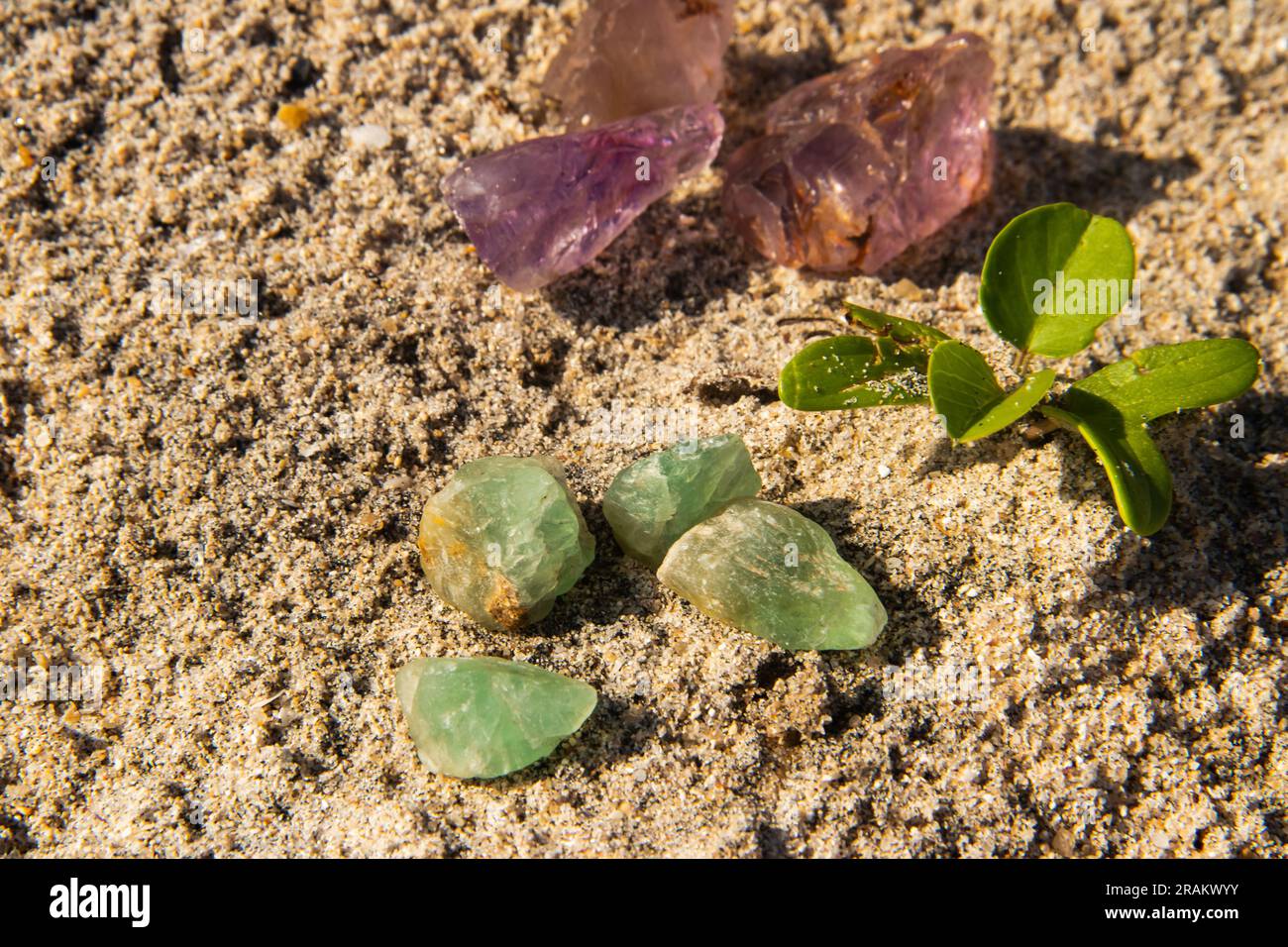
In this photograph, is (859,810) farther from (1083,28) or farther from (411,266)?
(1083,28)

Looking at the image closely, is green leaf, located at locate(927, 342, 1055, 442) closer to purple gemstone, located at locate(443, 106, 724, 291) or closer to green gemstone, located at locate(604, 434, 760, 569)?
green gemstone, located at locate(604, 434, 760, 569)

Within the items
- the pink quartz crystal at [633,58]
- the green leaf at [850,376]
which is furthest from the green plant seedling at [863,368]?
the pink quartz crystal at [633,58]

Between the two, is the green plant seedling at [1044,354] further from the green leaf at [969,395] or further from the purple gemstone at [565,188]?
the purple gemstone at [565,188]

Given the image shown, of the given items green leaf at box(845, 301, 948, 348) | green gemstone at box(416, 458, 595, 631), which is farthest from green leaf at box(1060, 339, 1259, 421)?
green gemstone at box(416, 458, 595, 631)

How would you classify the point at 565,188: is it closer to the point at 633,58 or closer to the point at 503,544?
the point at 633,58

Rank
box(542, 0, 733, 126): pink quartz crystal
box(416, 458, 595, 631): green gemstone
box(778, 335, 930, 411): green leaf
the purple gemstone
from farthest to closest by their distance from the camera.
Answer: box(542, 0, 733, 126): pink quartz crystal, the purple gemstone, box(778, 335, 930, 411): green leaf, box(416, 458, 595, 631): green gemstone
